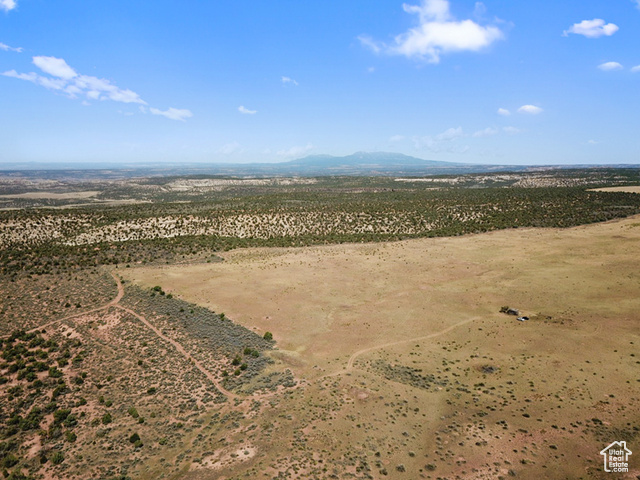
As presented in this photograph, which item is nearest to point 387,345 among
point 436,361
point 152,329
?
point 436,361

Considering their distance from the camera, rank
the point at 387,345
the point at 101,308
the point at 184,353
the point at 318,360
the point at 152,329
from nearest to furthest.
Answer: the point at 318,360 < the point at 184,353 < the point at 387,345 < the point at 152,329 < the point at 101,308

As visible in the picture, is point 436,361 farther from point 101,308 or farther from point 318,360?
point 101,308

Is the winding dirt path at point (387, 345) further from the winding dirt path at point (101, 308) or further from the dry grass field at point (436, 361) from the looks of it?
the winding dirt path at point (101, 308)

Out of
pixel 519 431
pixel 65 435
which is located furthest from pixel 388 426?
pixel 65 435

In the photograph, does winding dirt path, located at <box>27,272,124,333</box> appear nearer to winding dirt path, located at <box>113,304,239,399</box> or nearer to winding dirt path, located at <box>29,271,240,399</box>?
winding dirt path, located at <box>29,271,240,399</box>

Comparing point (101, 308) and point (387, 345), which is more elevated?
point (101, 308)

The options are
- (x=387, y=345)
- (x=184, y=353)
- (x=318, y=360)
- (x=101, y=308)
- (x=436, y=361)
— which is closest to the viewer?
(x=436, y=361)
